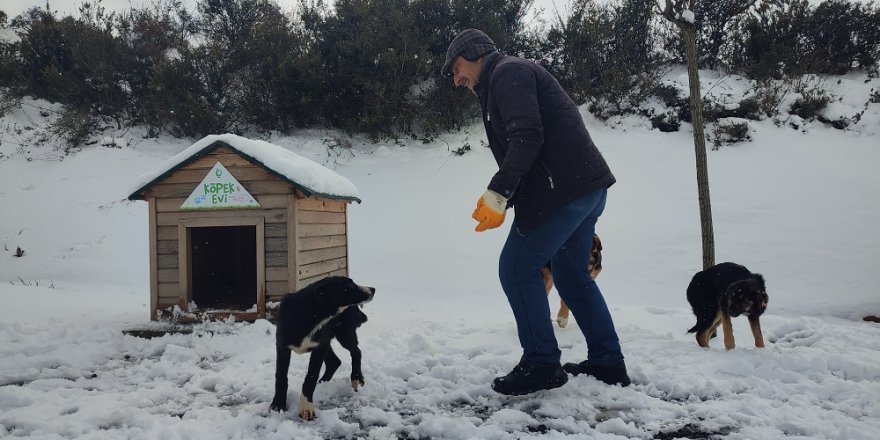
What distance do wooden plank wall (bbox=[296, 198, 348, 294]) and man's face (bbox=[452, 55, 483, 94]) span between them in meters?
2.38

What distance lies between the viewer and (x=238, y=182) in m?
4.76

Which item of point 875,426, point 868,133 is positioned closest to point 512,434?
point 875,426

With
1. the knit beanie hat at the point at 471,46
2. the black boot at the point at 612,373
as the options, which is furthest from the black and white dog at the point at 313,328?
the knit beanie hat at the point at 471,46

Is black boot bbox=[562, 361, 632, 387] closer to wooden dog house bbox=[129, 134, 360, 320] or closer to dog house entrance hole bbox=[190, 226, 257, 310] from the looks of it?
wooden dog house bbox=[129, 134, 360, 320]

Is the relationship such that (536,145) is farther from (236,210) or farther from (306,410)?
(236,210)

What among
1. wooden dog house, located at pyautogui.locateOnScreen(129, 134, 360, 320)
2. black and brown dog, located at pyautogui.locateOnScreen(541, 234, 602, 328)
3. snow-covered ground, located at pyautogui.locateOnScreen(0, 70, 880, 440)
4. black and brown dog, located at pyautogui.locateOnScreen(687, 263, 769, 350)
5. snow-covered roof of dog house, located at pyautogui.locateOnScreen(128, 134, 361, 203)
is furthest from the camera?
wooden dog house, located at pyautogui.locateOnScreen(129, 134, 360, 320)

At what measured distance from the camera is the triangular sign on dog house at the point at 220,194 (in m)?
4.75

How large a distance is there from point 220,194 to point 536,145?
3.34m

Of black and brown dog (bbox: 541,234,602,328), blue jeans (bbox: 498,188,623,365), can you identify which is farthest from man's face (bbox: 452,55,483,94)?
black and brown dog (bbox: 541,234,602,328)

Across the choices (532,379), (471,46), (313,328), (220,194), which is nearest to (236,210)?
(220,194)

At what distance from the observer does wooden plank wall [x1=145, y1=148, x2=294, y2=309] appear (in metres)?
4.73

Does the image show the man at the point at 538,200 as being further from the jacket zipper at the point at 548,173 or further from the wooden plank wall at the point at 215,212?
the wooden plank wall at the point at 215,212

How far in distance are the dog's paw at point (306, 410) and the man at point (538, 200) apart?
0.86 metres

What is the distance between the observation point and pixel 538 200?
2541 mm
